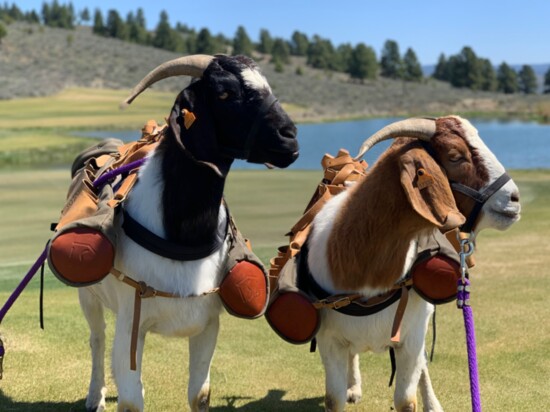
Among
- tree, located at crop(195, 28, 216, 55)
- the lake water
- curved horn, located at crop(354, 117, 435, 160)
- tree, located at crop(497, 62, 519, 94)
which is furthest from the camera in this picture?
tree, located at crop(497, 62, 519, 94)

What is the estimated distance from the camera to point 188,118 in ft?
13.0

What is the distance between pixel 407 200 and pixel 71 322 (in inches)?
217

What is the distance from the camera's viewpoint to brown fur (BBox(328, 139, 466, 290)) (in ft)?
12.6

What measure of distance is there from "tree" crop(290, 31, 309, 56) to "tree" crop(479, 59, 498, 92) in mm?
49951

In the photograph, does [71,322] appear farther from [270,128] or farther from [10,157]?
[10,157]

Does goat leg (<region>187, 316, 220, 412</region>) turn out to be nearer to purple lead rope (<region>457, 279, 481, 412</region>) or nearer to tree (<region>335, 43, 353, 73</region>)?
purple lead rope (<region>457, 279, 481, 412</region>)

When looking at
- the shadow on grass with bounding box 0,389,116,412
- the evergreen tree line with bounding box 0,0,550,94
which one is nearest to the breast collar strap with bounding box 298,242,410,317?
the shadow on grass with bounding box 0,389,116,412

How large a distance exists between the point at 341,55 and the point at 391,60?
10415 millimetres

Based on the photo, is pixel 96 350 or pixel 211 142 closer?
pixel 211 142

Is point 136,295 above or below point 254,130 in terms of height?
below

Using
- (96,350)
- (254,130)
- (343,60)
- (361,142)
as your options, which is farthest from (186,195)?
(343,60)

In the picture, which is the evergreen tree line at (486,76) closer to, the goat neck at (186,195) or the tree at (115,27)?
the tree at (115,27)

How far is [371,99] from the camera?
94.7 meters

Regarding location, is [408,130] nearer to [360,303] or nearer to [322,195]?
[360,303]
